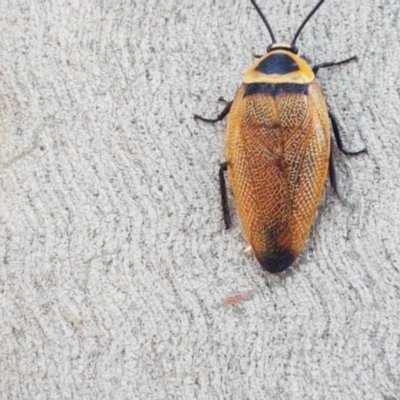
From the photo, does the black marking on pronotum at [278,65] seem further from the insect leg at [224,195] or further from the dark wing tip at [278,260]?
the dark wing tip at [278,260]

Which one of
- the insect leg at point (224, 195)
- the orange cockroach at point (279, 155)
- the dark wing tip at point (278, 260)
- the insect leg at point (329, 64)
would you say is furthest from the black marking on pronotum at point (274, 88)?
the dark wing tip at point (278, 260)

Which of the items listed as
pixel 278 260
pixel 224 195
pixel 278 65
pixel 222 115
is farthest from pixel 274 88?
pixel 278 260

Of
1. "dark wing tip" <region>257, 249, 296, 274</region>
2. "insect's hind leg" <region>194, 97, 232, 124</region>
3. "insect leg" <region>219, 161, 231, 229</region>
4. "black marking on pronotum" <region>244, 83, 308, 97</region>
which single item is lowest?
"dark wing tip" <region>257, 249, 296, 274</region>

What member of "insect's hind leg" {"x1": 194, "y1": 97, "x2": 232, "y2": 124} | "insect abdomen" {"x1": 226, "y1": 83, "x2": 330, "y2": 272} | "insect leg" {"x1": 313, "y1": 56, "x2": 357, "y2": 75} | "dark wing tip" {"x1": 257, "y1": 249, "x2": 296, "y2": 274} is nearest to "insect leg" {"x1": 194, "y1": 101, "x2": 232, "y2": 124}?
"insect's hind leg" {"x1": 194, "y1": 97, "x2": 232, "y2": 124}

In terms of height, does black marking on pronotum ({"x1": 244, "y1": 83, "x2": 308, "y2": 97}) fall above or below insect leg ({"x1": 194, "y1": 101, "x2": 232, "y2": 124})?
above

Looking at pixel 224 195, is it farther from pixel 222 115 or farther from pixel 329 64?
pixel 329 64

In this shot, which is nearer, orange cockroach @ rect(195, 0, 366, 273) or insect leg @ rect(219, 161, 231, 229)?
orange cockroach @ rect(195, 0, 366, 273)

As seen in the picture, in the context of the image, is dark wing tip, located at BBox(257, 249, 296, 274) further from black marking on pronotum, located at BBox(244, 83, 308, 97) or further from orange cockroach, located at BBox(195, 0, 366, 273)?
black marking on pronotum, located at BBox(244, 83, 308, 97)
